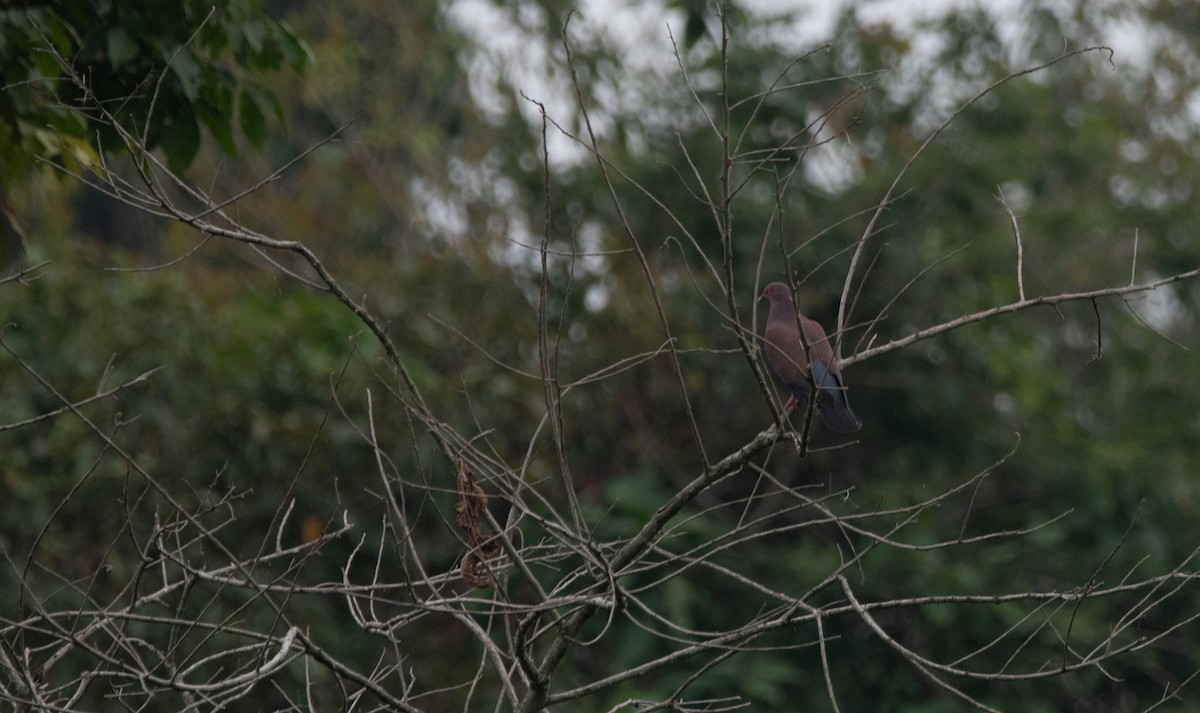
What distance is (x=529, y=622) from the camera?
287 cm

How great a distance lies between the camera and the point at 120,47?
355cm

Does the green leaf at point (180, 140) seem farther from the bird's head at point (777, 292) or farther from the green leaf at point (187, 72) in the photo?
the bird's head at point (777, 292)

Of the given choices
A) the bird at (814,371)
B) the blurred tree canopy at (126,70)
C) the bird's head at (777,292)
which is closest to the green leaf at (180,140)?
the blurred tree canopy at (126,70)

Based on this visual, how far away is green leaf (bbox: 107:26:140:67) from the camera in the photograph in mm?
3508

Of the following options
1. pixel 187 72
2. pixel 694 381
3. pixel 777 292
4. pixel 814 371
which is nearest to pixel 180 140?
pixel 187 72

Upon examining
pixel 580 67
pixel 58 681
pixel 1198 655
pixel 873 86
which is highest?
pixel 580 67

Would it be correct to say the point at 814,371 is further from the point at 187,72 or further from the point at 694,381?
the point at 694,381

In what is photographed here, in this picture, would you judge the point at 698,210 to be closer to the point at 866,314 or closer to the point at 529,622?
the point at 866,314

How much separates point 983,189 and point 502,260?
286cm

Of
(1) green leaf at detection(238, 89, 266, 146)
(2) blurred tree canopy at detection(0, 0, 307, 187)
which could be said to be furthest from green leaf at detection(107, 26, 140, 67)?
(1) green leaf at detection(238, 89, 266, 146)

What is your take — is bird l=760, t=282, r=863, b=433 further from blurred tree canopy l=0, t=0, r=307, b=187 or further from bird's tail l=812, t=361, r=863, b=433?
blurred tree canopy l=0, t=0, r=307, b=187

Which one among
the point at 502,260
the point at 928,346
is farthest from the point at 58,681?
the point at 928,346

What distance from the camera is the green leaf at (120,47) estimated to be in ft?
11.5

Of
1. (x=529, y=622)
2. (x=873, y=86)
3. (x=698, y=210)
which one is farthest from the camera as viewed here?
(x=698, y=210)
